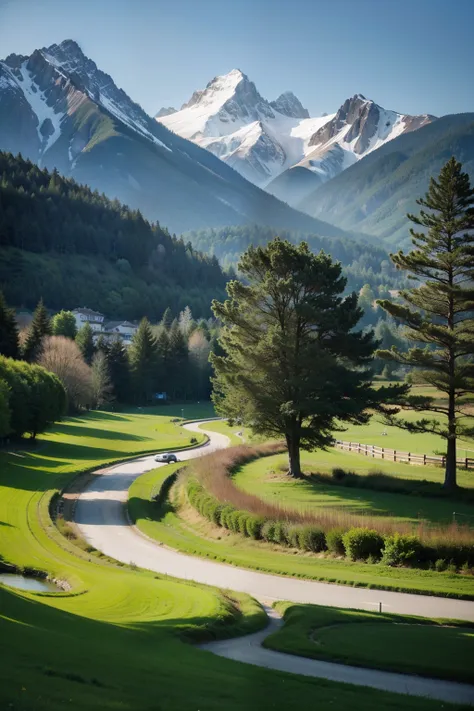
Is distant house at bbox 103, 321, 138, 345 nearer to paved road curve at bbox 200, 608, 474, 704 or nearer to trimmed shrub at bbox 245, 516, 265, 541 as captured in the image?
trimmed shrub at bbox 245, 516, 265, 541

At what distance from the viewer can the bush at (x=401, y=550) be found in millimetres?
27219

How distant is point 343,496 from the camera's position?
132 feet

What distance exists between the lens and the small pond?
26.1m

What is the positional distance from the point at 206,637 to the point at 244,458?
126 feet

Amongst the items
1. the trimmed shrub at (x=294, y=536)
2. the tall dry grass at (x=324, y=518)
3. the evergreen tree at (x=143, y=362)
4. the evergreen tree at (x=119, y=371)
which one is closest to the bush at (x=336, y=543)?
the tall dry grass at (x=324, y=518)

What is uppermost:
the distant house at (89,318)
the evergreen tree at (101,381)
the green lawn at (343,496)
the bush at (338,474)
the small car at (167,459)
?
the distant house at (89,318)

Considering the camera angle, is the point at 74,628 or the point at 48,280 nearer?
the point at 74,628

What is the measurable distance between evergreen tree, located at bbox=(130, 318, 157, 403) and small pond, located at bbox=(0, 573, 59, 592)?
98483 millimetres

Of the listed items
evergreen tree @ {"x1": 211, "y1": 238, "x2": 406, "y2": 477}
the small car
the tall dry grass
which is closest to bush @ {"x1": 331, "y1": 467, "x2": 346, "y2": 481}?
evergreen tree @ {"x1": 211, "y1": 238, "x2": 406, "y2": 477}

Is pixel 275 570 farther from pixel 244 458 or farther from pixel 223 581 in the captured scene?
pixel 244 458

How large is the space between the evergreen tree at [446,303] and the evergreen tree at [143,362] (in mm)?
87865

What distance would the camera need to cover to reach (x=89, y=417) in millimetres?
100562

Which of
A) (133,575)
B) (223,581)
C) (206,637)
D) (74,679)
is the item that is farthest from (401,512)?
(74,679)

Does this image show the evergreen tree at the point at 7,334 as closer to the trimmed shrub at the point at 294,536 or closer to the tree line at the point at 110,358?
the tree line at the point at 110,358
